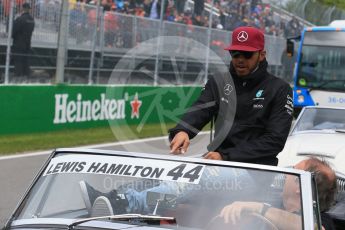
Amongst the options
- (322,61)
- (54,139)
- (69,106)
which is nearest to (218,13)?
(322,61)

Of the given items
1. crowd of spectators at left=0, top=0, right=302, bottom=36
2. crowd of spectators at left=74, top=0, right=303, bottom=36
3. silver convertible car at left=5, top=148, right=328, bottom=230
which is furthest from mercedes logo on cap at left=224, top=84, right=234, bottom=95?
crowd of spectators at left=74, top=0, right=303, bottom=36

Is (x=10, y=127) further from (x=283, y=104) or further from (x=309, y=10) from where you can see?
(x=309, y=10)

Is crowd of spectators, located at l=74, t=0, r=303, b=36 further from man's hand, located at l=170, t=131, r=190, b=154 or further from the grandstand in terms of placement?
man's hand, located at l=170, t=131, r=190, b=154

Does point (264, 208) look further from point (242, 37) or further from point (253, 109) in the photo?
point (242, 37)

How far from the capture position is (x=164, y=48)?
→ 2078 centimetres

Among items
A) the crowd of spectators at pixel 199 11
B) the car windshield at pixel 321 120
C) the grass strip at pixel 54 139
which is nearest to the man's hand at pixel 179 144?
the car windshield at pixel 321 120

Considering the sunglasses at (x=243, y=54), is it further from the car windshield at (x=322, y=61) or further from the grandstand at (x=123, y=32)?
the car windshield at (x=322, y=61)

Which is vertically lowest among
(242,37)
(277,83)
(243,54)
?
(277,83)

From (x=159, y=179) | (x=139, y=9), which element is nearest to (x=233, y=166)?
(x=159, y=179)

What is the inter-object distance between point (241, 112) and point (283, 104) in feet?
0.87

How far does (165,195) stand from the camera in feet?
13.2

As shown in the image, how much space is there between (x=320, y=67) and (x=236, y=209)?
692 inches

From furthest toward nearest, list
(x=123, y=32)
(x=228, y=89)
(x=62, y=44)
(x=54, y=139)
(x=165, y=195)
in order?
(x=123, y=32), (x=62, y=44), (x=54, y=139), (x=228, y=89), (x=165, y=195)

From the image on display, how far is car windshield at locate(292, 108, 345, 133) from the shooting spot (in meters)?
9.86
